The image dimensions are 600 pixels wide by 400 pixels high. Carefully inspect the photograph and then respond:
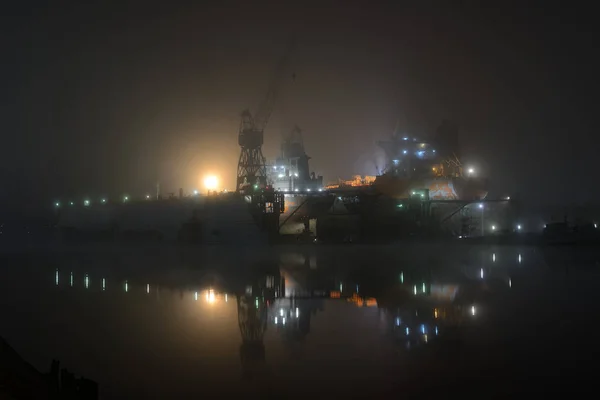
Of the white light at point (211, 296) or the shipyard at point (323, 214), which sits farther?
the shipyard at point (323, 214)

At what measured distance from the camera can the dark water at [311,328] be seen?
1024cm

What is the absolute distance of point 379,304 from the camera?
17.8 metres

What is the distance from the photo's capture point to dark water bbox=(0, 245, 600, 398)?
33.6 ft

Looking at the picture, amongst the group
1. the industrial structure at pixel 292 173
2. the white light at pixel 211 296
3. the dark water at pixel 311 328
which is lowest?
the dark water at pixel 311 328

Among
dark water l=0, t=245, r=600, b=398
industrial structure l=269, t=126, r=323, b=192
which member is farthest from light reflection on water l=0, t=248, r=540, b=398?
industrial structure l=269, t=126, r=323, b=192

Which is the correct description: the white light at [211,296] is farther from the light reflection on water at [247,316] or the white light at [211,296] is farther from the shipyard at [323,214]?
the shipyard at [323,214]

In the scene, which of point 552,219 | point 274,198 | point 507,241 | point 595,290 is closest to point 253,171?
point 274,198

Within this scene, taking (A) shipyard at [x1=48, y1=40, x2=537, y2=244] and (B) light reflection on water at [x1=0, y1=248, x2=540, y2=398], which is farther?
(A) shipyard at [x1=48, y1=40, x2=537, y2=244]

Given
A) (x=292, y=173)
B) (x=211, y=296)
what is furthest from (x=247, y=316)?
(x=292, y=173)

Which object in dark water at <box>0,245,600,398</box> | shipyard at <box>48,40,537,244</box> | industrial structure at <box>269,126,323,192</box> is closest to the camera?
dark water at <box>0,245,600,398</box>

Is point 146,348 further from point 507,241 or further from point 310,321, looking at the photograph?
point 507,241

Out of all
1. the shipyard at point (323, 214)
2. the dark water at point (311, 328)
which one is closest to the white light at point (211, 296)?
the dark water at point (311, 328)

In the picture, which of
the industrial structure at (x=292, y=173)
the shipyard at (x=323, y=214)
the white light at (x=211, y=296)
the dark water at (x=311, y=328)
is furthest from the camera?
the industrial structure at (x=292, y=173)

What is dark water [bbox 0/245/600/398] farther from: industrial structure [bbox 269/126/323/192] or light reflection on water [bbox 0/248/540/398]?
industrial structure [bbox 269/126/323/192]
